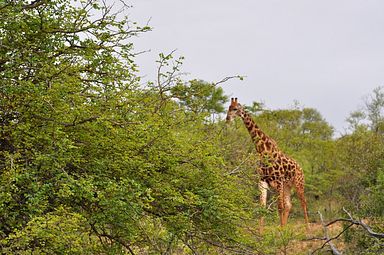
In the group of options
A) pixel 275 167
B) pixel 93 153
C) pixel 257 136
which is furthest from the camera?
pixel 275 167

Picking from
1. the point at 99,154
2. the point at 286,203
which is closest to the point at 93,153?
the point at 99,154

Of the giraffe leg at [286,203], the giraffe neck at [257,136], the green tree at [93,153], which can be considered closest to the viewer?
the green tree at [93,153]

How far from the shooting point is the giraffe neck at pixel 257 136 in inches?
577

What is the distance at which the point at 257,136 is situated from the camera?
1452 cm

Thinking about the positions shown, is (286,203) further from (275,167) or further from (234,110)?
(234,110)

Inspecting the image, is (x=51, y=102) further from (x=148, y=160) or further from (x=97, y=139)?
(x=148, y=160)

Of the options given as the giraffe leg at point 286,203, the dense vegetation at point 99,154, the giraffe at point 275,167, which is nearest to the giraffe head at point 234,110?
the giraffe at point 275,167

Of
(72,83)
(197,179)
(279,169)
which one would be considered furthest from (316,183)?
(72,83)

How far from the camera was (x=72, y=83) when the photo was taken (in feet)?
21.5

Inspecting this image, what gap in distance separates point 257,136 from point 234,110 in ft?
2.55

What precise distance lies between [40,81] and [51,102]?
0.33m

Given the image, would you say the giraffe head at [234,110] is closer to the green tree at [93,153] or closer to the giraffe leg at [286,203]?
the giraffe leg at [286,203]

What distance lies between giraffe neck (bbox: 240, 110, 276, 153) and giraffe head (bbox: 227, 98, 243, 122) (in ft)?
0.31

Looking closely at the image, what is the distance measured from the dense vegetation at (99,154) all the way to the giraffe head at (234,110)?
557cm
